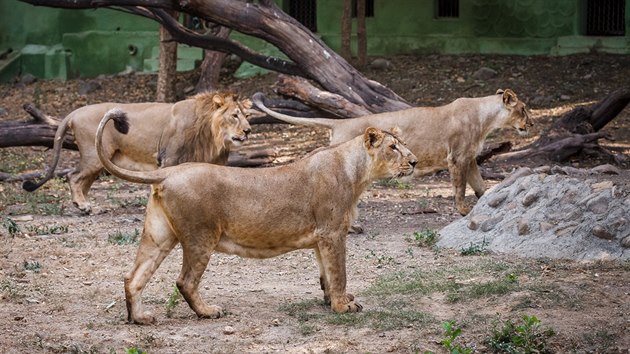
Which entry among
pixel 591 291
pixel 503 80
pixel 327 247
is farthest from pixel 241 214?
pixel 503 80

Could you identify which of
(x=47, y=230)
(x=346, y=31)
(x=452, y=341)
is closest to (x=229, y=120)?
(x=47, y=230)

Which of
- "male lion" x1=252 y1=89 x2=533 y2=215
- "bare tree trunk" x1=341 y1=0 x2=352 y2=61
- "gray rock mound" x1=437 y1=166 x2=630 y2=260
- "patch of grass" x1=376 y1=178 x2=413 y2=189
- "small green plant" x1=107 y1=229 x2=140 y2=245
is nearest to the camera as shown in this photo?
"gray rock mound" x1=437 y1=166 x2=630 y2=260

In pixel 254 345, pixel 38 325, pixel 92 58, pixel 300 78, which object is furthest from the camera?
pixel 92 58

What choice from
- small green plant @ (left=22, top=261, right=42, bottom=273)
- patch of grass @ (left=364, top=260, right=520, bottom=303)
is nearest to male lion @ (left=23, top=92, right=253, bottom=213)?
small green plant @ (left=22, top=261, right=42, bottom=273)

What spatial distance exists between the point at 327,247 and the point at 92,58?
13.7 meters

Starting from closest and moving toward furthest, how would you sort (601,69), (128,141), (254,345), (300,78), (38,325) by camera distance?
1. (254,345)
2. (38,325)
3. (128,141)
4. (300,78)
5. (601,69)

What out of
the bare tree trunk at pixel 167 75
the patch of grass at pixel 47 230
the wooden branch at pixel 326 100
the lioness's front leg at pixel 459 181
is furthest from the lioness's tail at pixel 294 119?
the bare tree trunk at pixel 167 75

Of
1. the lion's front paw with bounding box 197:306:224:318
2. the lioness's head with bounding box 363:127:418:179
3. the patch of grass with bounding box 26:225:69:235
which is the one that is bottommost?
the patch of grass with bounding box 26:225:69:235

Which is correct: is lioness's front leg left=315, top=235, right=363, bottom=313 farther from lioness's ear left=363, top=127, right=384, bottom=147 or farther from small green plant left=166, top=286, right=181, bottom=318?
small green plant left=166, top=286, right=181, bottom=318

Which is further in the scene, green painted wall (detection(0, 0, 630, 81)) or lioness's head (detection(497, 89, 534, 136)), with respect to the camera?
green painted wall (detection(0, 0, 630, 81))

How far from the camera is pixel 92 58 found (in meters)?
19.7

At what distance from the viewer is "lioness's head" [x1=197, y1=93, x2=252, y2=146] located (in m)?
9.89

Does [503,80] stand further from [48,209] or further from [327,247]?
[327,247]

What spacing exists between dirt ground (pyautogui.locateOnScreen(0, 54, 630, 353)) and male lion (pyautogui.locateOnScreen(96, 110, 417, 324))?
29 centimetres
